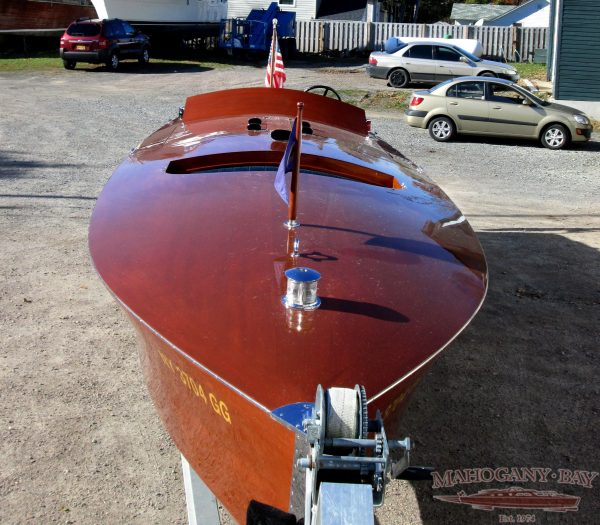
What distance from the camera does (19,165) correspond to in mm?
10867

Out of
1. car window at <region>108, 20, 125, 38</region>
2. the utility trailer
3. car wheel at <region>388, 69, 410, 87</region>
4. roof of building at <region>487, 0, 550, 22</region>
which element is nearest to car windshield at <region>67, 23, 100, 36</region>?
car window at <region>108, 20, 125, 38</region>

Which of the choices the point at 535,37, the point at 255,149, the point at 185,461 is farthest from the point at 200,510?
the point at 535,37

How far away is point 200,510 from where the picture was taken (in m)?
3.29

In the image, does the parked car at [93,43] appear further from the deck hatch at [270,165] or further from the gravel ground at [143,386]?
the deck hatch at [270,165]

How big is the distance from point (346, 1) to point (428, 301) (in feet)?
119

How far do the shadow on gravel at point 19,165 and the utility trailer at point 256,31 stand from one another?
702 inches

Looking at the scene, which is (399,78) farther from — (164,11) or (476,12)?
(476,12)

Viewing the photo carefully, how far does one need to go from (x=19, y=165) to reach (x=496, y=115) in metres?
8.71

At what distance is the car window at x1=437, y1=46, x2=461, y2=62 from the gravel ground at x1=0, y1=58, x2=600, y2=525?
12.8 m

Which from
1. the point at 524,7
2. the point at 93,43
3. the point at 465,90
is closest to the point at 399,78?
the point at 465,90

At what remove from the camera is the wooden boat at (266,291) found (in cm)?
274

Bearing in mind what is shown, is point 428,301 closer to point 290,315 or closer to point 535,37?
point 290,315
